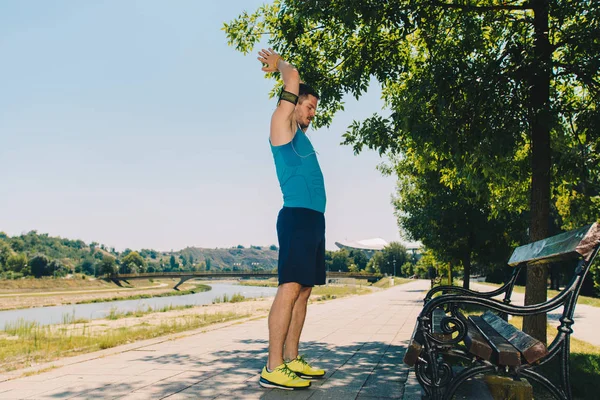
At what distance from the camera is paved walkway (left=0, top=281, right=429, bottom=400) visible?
148 inches

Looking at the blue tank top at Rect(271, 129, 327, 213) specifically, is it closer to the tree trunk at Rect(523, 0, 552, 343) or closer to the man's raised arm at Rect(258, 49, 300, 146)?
the man's raised arm at Rect(258, 49, 300, 146)

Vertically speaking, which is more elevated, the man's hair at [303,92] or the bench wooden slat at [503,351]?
the man's hair at [303,92]

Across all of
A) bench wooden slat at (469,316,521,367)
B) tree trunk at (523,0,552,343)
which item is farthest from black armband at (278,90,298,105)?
tree trunk at (523,0,552,343)

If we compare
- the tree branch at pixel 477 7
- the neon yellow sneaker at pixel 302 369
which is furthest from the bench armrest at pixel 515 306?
the tree branch at pixel 477 7

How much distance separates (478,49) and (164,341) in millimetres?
5930

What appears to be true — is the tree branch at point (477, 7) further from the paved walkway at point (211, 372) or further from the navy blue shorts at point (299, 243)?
the paved walkway at point (211, 372)

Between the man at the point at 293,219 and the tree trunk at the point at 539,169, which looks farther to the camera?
the tree trunk at the point at 539,169

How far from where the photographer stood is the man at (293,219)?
3678mm

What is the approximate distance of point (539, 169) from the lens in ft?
20.1

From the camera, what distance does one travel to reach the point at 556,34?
704 centimetres

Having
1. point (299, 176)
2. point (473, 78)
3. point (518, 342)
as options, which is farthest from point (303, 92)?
point (473, 78)

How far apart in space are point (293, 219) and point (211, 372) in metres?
1.85

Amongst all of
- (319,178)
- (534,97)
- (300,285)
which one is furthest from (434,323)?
(534,97)

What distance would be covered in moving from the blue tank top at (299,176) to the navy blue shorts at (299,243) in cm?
7
